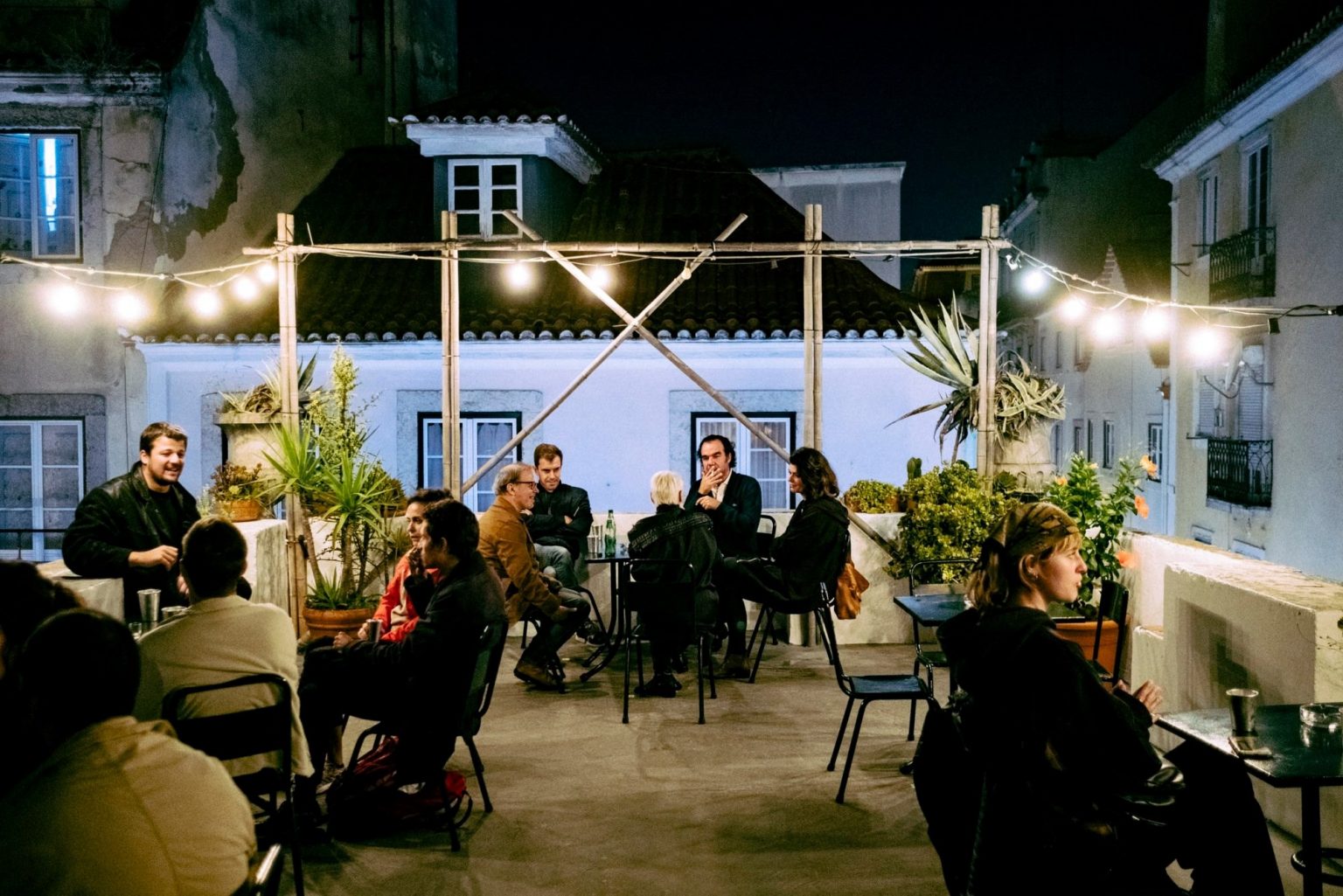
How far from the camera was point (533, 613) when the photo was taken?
6.99 m

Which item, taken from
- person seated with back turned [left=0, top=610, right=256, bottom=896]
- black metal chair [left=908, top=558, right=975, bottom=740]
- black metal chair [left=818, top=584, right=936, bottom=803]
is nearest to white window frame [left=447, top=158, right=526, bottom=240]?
black metal chair [left=908, top=558, right=975, bottom=740]

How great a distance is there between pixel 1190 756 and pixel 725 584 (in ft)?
13.5

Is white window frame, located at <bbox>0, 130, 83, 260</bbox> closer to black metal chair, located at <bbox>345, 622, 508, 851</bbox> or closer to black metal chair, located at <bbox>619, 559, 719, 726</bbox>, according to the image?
black metal chair, located at <bbox>619, 559, 719, 726</bbox>

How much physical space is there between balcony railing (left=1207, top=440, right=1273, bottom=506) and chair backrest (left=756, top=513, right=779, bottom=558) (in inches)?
375

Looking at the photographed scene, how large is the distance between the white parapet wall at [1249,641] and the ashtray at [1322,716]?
0.74 meters

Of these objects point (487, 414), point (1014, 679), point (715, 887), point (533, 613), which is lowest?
point (715, 887)

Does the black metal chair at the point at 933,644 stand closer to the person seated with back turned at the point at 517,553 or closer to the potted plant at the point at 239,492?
the person seated with back turned at the point at 517,553

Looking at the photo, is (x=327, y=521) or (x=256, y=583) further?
(x=327, y=521)

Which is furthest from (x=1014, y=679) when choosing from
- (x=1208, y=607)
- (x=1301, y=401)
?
(x=1301, y=401)

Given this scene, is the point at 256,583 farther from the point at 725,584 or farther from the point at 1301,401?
the point at 1301,401

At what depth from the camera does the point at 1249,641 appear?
15.2 feet

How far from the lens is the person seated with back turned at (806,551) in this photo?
266 inches

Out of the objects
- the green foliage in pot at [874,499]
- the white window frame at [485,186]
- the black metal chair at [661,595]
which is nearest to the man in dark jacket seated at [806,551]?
the black metal chair at [661,595]

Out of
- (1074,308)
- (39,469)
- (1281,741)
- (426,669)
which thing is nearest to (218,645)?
(426,669)
